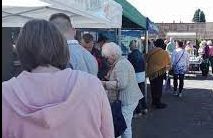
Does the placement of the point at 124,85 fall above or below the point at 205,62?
above

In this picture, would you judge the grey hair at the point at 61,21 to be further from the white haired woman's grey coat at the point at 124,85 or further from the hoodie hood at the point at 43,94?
the white haired woman's grey coat at the point at 124,85

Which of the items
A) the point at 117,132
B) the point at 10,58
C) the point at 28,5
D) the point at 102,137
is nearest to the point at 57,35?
the point at 102,137

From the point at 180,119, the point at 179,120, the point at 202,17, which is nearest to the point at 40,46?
the point at 179,120

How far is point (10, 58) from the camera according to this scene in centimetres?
942

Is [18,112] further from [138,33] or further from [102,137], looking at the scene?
[138,33]

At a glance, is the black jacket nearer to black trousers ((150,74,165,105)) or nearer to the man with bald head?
black trousers ((150,74,165,105))

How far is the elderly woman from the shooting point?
6352 mm

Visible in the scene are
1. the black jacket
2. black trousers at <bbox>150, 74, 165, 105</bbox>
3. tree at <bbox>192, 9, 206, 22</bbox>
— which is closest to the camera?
the black jacket

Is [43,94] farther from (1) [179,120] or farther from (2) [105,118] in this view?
(1) [179,120]

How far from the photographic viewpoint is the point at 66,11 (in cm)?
516

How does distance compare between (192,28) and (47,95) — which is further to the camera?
(192,28)

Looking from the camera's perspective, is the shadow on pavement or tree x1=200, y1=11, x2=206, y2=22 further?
tree x1=200, y1=11, x2=206, y2=22

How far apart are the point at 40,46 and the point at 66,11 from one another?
281cm

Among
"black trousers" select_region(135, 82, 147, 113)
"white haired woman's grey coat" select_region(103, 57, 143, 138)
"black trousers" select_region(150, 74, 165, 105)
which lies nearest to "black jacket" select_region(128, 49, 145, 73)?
"black trousers" select_region(135, 82, 147, 113)
